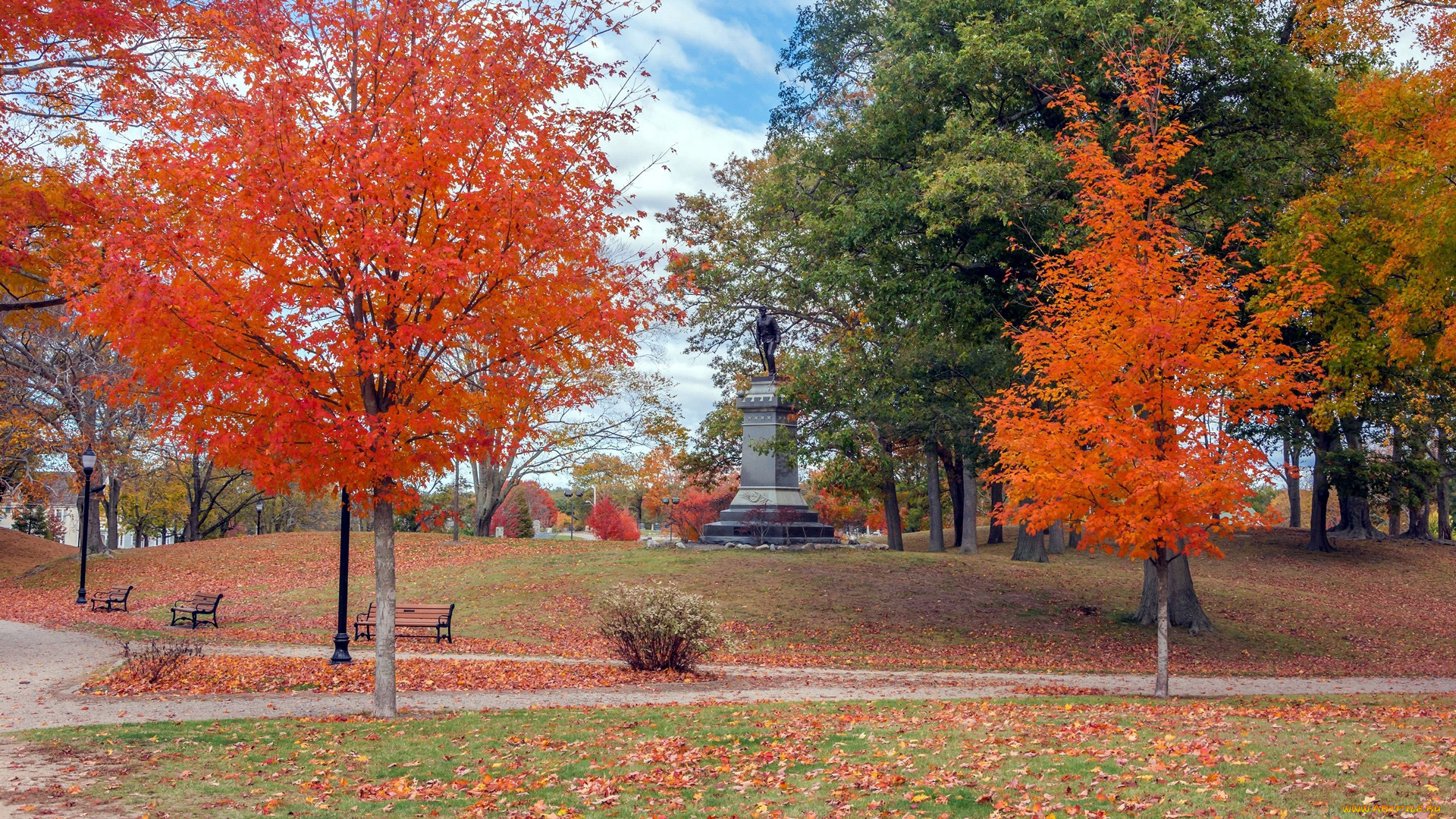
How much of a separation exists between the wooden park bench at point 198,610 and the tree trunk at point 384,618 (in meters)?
10.7

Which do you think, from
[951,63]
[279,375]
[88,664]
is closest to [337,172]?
[279,375]

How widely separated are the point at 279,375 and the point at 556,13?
14.6 feet

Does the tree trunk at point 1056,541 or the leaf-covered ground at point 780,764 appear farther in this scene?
the tree trunk at point 1056,541

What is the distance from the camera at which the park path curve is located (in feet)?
34.5

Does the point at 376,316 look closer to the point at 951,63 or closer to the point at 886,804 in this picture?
the point at 886,804

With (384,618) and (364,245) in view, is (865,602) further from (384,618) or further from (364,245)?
(364,245)

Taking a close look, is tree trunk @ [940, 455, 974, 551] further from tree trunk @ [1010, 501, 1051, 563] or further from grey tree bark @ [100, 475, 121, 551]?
grey tree bark @ [100, 475, 121, 551]

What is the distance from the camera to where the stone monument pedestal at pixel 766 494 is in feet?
86.0

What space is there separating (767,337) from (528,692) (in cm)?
1579

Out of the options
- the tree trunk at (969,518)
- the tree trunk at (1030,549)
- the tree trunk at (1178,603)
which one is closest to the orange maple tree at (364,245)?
the tree trunk at (1178,603)

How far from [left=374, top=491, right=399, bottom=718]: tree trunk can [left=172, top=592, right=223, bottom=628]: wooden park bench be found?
10665 millimetres

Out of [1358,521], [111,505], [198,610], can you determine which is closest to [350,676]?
[198,610]

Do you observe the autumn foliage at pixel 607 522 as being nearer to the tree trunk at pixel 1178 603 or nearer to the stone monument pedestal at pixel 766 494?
the stone monument pedestal at pixel 766 494

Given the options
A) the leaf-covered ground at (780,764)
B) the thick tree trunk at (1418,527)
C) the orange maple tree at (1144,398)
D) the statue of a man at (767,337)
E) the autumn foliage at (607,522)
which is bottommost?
the autumn foliage at (607,522)
